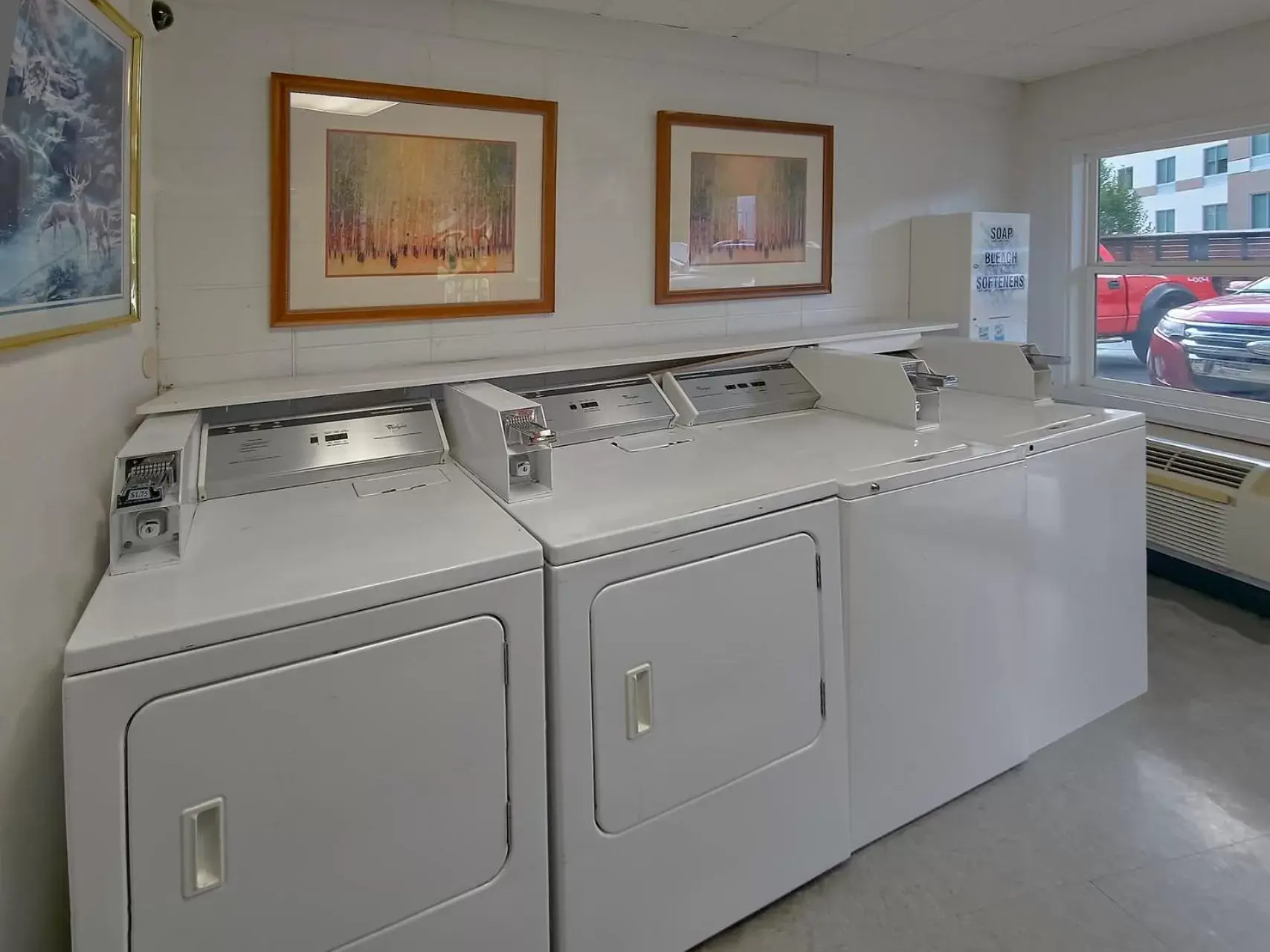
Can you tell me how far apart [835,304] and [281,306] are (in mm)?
2033

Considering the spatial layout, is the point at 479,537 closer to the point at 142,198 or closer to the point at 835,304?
the point at 142,198

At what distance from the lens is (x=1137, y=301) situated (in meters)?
3.54

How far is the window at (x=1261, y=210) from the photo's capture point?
3015mm

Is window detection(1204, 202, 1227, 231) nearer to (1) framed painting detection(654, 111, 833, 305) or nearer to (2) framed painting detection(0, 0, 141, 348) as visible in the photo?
(1) framed painting detection(654, 111, 833, 305)

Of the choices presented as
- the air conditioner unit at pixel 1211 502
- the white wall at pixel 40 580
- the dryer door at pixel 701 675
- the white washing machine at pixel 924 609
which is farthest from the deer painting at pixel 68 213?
the air conditioner unit at pixel 1211 502

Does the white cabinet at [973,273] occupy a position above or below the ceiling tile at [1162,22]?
below

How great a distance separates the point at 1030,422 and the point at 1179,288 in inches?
65.0

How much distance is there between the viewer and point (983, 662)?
6.86ft

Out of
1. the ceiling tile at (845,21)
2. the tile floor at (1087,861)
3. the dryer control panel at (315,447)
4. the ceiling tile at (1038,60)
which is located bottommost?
the tile floor at (1087,861)

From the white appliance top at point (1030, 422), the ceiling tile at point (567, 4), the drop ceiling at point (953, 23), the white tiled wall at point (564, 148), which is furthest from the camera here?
the drop ceiling at point (953, 23)

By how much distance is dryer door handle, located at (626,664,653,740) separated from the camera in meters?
1.53

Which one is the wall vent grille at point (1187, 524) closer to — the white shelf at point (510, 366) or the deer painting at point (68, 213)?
the white shelf at point (510, 366)

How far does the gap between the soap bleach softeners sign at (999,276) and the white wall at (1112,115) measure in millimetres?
363

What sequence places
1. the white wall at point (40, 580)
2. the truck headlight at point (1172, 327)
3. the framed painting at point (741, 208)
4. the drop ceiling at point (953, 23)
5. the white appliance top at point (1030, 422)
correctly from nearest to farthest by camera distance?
1. the white wall at point (40, 580)
2. the white appliance top at point (1030, 422)
3. the drop ceiling at point (953, 23)
4. the framed painting at point (741, 208)
5. the truck headlight at point (1172, 327)
